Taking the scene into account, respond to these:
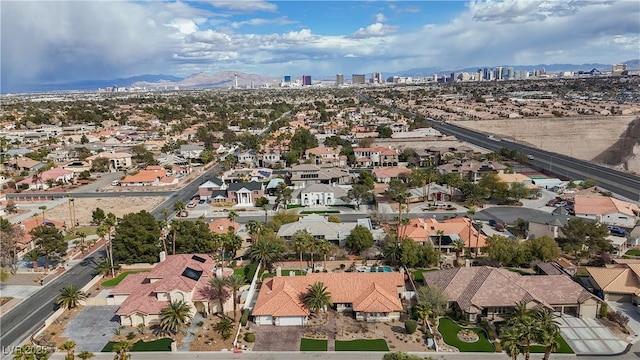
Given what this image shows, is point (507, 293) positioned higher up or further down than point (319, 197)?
further down

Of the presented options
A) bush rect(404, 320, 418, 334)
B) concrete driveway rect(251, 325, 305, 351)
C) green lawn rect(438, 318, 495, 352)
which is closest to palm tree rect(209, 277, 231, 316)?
concrete driveway rect(251, 325, 305, 351)

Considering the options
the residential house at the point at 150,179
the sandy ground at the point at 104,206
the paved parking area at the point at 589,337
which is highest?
the residential house at the point at 150,179

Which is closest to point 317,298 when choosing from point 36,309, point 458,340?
point 458,340

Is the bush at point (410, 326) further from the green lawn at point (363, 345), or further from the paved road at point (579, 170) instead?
the paved road at point (579, 170)

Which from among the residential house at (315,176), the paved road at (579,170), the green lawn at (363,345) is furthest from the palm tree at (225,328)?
the paved road at (579,170)

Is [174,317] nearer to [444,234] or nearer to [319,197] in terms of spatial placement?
[444,234]

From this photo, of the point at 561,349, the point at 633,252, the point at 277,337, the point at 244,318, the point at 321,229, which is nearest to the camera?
the point at 561,349
